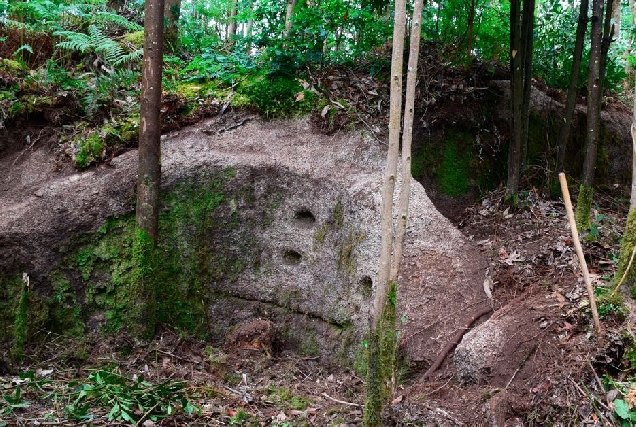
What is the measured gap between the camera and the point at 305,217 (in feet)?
27.0

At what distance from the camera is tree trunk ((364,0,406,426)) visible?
14.6ft

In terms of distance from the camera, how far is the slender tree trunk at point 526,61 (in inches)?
311

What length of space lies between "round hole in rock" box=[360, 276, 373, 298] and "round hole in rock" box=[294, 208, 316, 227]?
4.11ft

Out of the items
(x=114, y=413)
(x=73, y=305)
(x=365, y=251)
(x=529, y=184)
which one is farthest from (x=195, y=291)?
(x=529, y=184)

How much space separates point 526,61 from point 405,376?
4.81 metres

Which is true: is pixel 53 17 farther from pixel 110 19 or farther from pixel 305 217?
pixel 305 217

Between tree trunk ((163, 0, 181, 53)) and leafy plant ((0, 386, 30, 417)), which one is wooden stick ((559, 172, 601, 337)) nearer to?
leafy plant ((0, 386, 30, 417))

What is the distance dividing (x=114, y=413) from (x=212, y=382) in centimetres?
148

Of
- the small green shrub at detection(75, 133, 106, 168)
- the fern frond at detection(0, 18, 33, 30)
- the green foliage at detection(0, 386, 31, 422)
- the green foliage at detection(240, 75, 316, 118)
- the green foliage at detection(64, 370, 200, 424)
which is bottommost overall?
the green foliage at detection(64, 370, 200, 424)

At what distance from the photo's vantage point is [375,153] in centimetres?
835

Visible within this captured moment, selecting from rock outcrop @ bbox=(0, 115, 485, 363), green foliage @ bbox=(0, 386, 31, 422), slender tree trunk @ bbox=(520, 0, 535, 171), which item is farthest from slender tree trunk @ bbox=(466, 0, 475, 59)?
green foliage @ bbox=(0, 386, 31, 422)

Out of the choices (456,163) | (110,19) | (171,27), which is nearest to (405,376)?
(456,163)

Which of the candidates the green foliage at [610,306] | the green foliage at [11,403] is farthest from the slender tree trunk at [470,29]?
the green foliage at [11,403]

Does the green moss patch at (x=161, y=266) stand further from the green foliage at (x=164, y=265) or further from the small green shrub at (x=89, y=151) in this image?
the small green shrub at (x=89, y=151)
